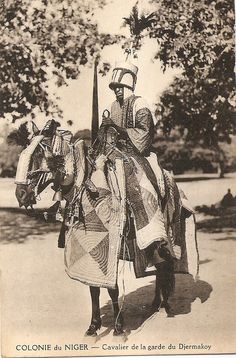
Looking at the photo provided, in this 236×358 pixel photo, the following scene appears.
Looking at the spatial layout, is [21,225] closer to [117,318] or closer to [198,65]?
[117,318]

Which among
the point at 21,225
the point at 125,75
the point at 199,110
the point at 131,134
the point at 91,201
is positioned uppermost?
the point at 125,75

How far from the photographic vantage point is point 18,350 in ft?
9.83

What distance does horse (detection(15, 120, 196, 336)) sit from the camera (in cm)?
295

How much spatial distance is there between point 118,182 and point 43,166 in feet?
1.13

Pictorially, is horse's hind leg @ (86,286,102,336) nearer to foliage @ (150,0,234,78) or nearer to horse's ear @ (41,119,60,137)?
horse's ear @ (41,119,60,137)

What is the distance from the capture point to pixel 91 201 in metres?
2.97

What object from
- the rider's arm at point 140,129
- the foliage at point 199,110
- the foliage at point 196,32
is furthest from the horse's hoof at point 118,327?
the foliage at point 196,32

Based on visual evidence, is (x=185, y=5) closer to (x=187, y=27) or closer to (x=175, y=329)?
(x=187, y=27)

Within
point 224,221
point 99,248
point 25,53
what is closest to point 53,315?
point 99,248

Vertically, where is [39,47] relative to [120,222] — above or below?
above

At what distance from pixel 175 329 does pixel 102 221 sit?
584mm

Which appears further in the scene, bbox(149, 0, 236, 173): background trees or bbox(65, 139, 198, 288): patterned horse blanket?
bbox(149, 0, 236, 173): background trees

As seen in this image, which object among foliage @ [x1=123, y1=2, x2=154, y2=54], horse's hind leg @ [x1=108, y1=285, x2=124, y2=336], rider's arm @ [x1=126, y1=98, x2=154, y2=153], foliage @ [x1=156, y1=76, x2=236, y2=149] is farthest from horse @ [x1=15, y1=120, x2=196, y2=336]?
foliage @ [x1=123, y1=2, x2=154, y2=54]

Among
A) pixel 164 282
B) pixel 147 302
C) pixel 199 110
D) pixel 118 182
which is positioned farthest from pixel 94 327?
pixel 199 110
